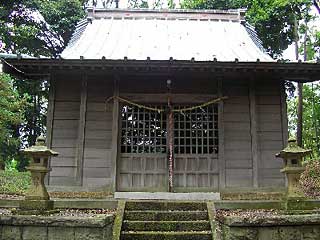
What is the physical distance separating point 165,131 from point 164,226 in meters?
3.95

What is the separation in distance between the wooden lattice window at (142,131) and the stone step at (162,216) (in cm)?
319

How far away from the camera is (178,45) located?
36.7 ft

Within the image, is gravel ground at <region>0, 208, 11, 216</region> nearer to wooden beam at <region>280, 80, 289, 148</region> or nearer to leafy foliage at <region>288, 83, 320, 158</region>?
wooden beam at <region>280, 80, 289, 148</region>

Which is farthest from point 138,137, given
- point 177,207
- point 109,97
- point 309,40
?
point 309,40

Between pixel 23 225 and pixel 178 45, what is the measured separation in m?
7.72

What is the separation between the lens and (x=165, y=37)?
464 inches

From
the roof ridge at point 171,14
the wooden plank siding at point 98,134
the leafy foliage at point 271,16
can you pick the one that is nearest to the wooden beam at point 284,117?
the roof ridge at point 171,14

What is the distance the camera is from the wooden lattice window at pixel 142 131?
970 centimetres

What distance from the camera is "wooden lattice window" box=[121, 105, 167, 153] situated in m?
9.70

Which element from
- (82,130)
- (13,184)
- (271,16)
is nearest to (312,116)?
(271,16)

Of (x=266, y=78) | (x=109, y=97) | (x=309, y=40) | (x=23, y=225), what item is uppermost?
(x=309, y=40)

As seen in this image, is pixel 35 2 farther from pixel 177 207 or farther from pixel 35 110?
pixel 177 207

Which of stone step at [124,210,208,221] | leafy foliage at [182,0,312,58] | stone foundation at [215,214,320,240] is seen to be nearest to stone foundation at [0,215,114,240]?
stone step at [124,210,208,221]

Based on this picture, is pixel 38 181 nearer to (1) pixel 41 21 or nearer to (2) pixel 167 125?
(2) pixel 167 125
